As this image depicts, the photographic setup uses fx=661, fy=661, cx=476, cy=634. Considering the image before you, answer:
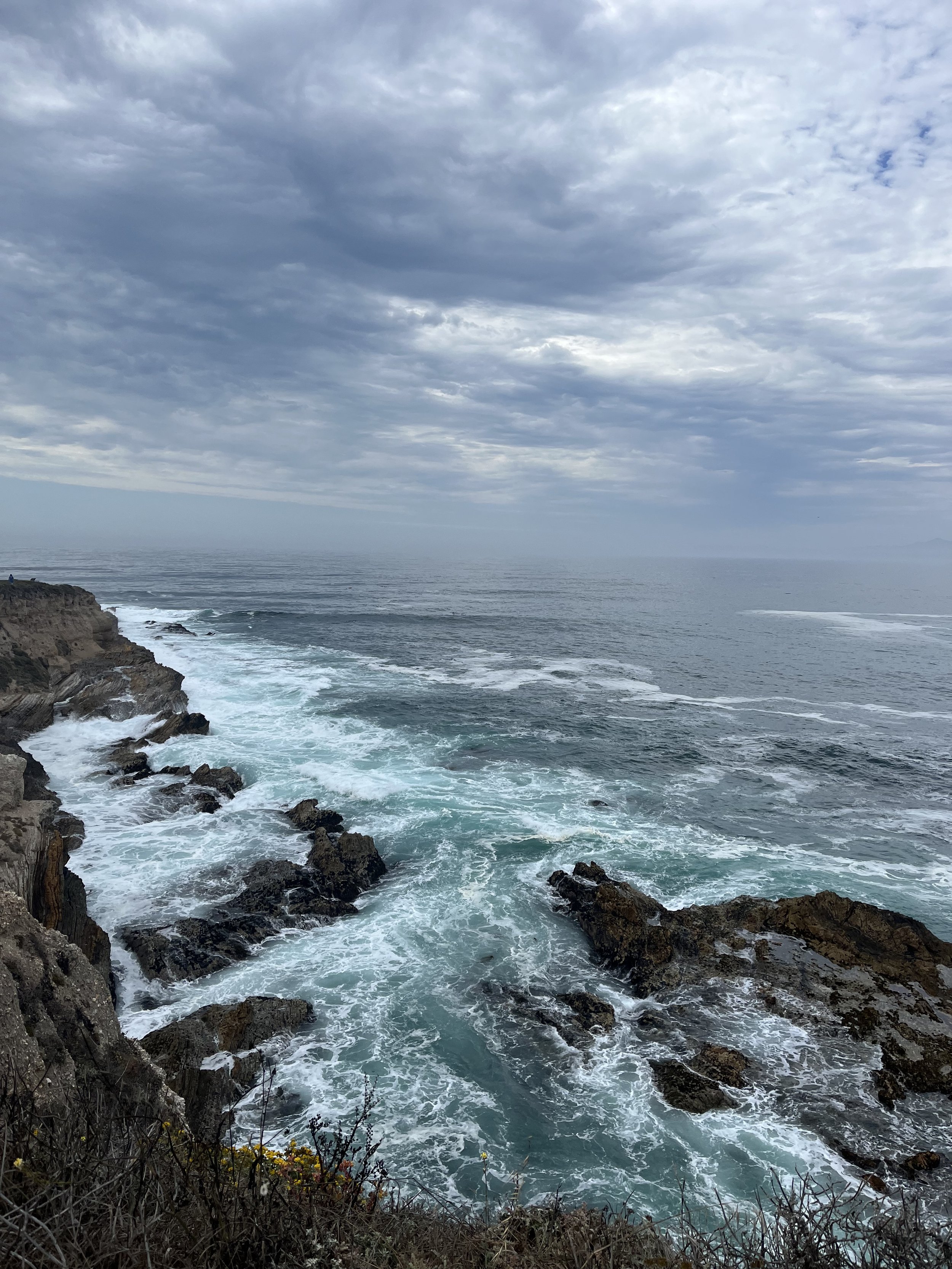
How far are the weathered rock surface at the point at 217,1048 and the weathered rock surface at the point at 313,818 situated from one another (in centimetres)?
816

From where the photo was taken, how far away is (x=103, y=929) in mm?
16125

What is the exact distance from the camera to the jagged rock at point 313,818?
2266 centimetres

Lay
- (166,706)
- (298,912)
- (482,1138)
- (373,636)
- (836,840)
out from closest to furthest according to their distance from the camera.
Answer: (482,1138) < (298,912) < (836,840) < (166,706) < (373,636)

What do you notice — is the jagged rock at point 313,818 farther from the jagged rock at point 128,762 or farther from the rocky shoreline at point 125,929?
the jagged rock at point 128,762

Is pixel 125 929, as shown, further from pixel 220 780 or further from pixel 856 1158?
pixel 856 1158

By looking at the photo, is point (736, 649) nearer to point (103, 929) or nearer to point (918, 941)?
point (918, 941)

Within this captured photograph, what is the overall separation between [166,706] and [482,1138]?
2705cm

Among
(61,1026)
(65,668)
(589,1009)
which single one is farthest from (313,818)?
(65,668)

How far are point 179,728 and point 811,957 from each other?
26.7 m

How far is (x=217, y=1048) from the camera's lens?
A: 12.9 meters

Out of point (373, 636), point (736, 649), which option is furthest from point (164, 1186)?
point (736, 649)

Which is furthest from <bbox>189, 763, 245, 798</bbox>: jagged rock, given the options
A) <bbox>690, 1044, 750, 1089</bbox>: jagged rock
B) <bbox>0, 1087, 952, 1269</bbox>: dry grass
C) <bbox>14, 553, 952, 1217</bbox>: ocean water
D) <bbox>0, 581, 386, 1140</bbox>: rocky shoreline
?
<bbox>0, 1087, 952, 1269</bbox>: dry grass

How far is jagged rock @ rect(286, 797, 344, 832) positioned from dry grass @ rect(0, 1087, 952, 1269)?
16493 millimetres

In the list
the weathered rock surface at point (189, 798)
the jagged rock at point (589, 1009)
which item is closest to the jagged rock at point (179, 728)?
the weathered rock surface at point (189, 798)
